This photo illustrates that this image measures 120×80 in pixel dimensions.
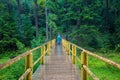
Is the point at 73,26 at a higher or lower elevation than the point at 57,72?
lower

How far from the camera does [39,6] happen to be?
6669 cm

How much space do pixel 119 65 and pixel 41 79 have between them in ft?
18.5

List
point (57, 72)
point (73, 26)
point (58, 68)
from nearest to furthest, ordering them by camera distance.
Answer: point (57, 72), point (58, 68), point (73, 26)

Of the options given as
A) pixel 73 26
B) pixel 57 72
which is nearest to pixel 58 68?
pixel 57 72

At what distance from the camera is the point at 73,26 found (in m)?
58.2

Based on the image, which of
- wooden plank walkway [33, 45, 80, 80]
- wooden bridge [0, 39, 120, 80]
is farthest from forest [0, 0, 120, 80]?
wooden plank walkway [33, 45, 80, 80]

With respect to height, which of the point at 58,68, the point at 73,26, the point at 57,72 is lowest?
the point at 73,26

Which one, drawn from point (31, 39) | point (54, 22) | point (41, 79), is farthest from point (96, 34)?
point (41, 79)

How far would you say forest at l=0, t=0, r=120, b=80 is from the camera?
154 ft

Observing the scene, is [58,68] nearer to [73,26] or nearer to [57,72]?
[57,72]

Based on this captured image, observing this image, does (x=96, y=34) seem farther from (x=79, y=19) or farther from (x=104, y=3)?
(x=104, y=3)

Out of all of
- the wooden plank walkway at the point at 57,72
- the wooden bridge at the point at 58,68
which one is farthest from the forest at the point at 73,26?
the wooden plank walkway at the point at 57,72

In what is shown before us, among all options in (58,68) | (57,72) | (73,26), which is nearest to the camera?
(57,72)

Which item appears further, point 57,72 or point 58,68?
point 58,68
